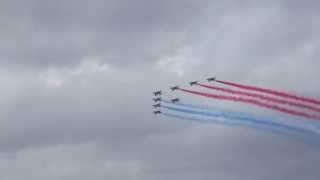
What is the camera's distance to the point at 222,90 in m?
190
